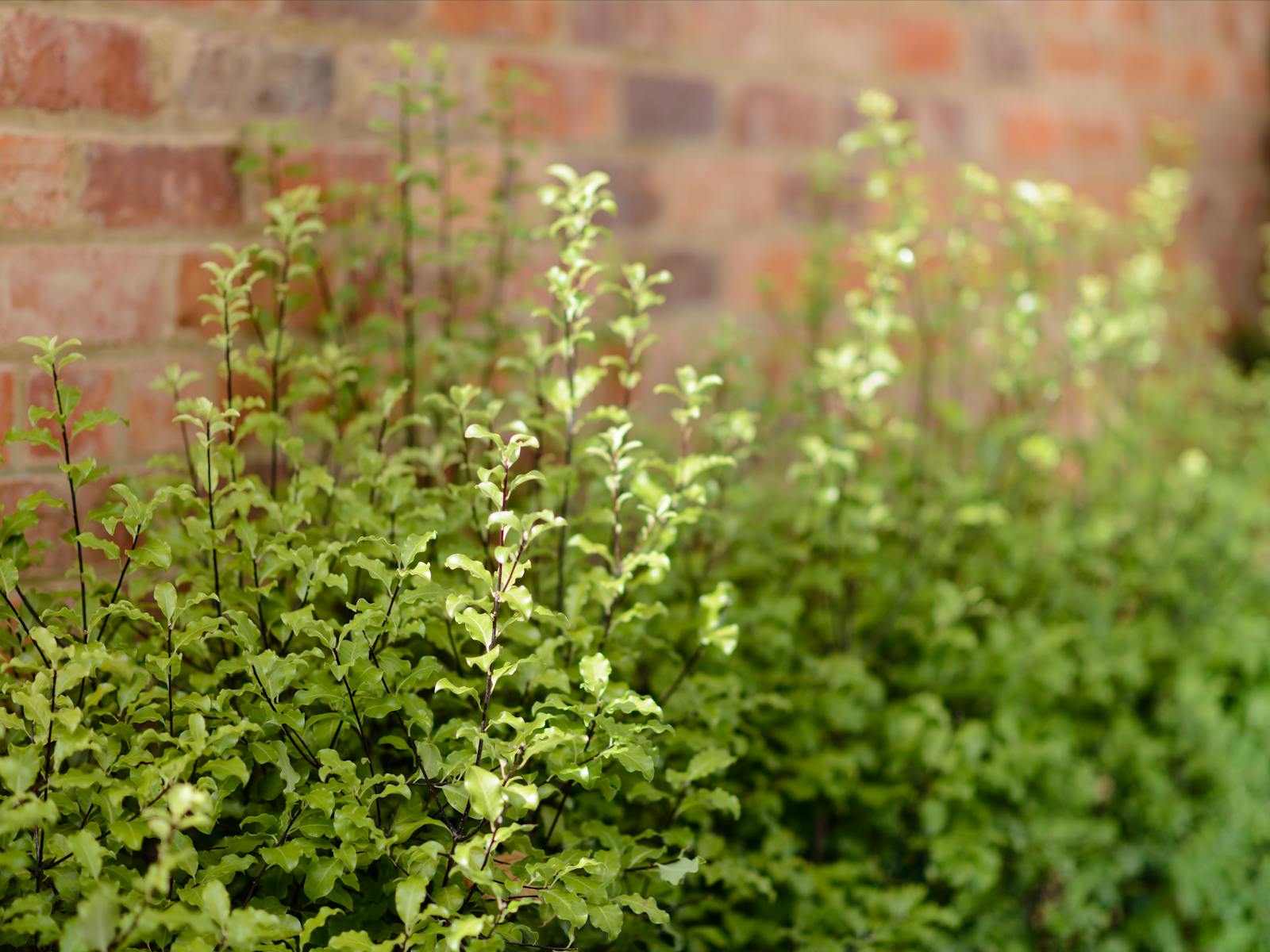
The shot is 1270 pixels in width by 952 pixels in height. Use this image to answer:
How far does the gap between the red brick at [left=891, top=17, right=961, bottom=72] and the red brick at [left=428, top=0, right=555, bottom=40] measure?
901mm

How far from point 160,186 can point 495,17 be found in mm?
594

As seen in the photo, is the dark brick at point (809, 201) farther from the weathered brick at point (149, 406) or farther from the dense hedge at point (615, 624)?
the weathered brick at point (149, 406)

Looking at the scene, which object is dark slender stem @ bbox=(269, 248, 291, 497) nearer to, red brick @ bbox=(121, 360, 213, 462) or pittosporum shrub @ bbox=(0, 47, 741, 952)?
pittosporum shrub @ bbox=(0, 47, 741, 952)

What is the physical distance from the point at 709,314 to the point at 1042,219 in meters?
0.58

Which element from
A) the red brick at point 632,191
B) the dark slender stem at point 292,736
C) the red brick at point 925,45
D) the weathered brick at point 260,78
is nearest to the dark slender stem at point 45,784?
the dark slender stem at point 292,736

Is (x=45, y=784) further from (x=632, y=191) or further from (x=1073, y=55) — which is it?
(x=1073, y=55)

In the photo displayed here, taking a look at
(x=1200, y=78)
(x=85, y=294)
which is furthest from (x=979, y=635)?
(x=1200, y=78)

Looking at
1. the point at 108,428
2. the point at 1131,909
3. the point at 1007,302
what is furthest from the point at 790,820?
the point at 1007,302

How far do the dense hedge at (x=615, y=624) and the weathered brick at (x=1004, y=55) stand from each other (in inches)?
13.3

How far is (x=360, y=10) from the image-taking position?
5.42 ft

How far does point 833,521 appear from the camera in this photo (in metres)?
1.64

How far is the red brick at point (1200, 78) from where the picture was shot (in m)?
3.30

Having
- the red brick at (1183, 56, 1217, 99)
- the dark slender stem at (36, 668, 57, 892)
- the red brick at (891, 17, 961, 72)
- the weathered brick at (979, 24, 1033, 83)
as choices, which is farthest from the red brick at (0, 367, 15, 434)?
the red brick at (1183, 56, 1217, 99)

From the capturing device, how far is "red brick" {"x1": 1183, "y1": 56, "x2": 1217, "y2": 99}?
3.30 m
